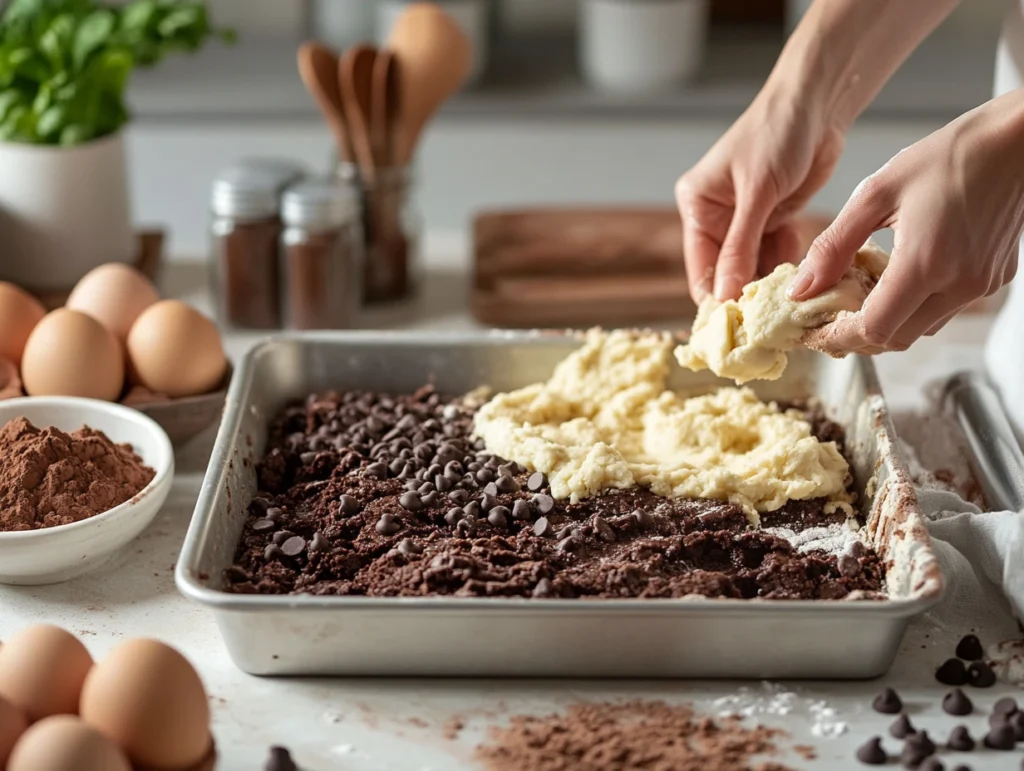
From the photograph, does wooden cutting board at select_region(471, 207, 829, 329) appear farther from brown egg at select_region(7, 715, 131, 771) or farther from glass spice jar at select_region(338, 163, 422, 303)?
brown egg at select_region(7, 715, 131, 771)

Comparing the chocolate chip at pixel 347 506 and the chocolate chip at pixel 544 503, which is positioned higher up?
the chocolate chip at pixel 544 503

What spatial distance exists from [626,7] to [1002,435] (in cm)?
197

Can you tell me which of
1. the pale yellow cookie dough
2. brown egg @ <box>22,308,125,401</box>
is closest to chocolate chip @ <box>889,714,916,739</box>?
the pale yellow cookie dough

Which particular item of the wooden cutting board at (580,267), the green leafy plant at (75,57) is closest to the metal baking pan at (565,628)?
the wooden cutting board at (580,267)

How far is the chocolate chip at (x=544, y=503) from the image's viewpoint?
1.59m

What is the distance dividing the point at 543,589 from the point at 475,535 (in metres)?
0.18

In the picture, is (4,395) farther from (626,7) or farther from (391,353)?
(626,7)

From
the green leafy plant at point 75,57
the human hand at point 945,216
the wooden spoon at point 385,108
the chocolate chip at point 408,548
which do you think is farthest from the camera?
the wooden spoon at point 385,108

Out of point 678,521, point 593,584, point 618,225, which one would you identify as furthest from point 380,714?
point 618,225

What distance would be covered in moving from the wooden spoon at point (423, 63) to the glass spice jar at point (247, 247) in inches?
12.1

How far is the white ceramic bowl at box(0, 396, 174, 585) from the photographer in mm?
1479

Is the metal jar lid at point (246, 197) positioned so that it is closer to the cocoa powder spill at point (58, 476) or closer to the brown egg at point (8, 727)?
the cocoa powder spill at point (58, 476)

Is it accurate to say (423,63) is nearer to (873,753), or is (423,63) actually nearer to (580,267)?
(580,267)

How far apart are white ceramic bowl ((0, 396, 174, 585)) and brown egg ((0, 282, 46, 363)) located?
0.52 feet
